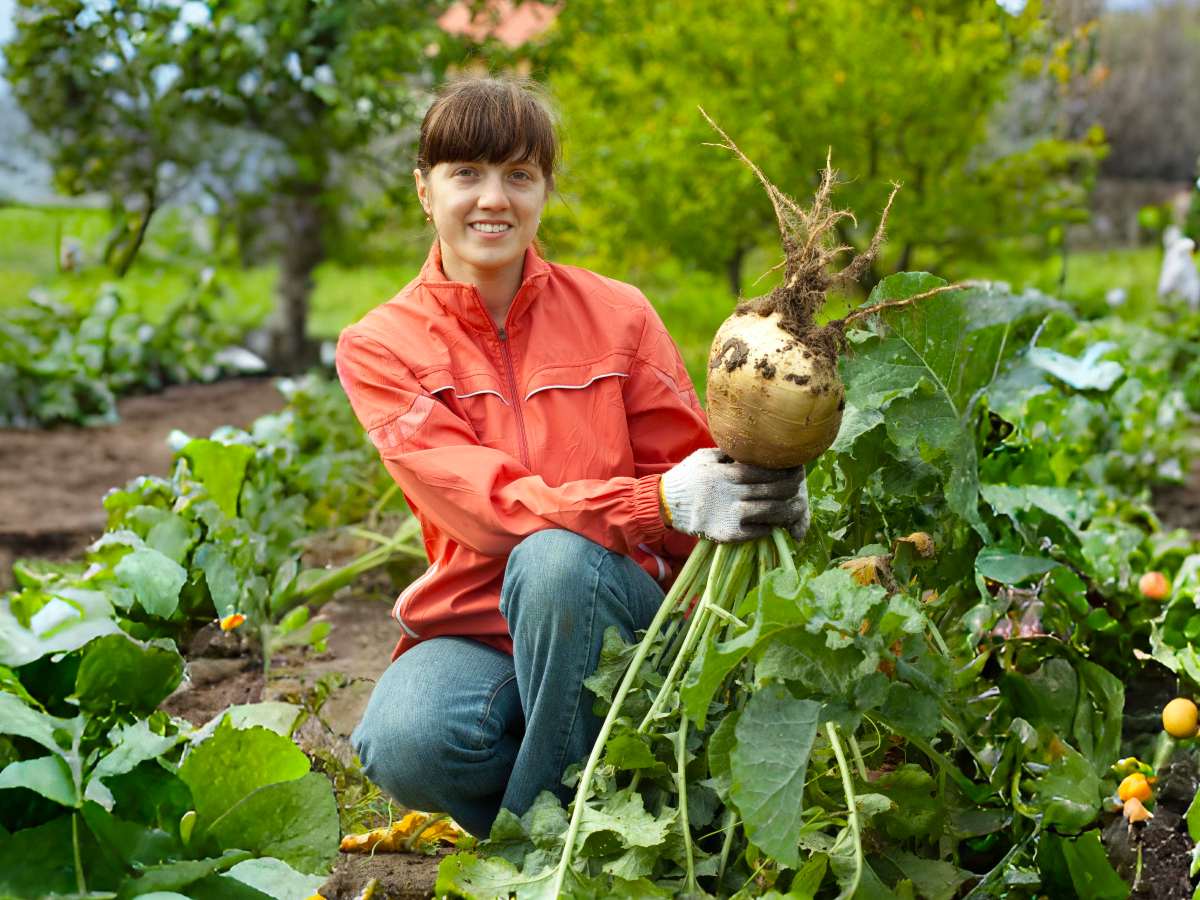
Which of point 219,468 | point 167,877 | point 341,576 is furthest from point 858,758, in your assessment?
point 219,468

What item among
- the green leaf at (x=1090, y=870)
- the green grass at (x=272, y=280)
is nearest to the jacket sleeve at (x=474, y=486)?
the green leaf at (x=1090, y=870)

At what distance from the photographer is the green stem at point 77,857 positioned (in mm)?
1704

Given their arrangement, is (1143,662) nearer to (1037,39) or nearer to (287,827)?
(287,827)

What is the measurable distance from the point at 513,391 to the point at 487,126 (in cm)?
44

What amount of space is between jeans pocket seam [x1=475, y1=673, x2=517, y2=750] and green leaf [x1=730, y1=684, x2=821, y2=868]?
547 mm

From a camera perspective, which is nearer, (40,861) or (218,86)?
(40,861)

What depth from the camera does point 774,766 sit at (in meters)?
1.73

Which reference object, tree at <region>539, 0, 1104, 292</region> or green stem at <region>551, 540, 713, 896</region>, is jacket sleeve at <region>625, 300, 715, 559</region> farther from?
tree at <region>539, 0, 1104, 292</region>

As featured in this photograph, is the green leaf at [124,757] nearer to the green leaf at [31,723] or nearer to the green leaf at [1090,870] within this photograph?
the green leaf at [31,723]

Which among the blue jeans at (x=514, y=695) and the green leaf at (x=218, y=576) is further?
the green leaf at (x=218, y=576)

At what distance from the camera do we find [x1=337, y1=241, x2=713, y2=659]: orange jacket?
2107 mm

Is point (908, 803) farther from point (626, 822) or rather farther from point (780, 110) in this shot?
point (780, 110)

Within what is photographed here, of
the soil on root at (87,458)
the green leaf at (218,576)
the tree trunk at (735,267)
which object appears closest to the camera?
the green leaf at (218,576)

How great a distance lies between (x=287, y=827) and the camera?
1.92m
